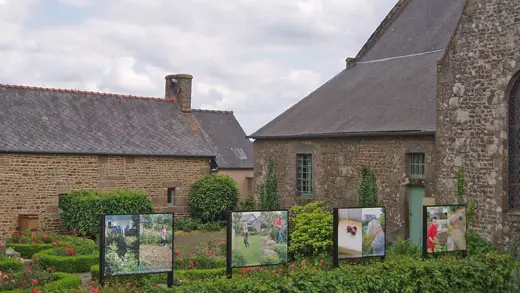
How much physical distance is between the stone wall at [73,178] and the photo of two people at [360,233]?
14114 millimetres

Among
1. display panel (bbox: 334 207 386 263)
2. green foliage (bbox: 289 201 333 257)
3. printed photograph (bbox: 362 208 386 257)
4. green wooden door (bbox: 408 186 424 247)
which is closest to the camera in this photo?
display panel (bbox: 334 207 386 263)

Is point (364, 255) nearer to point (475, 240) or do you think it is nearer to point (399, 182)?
point (475, 240)

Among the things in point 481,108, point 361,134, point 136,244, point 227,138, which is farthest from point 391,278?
point 227,138

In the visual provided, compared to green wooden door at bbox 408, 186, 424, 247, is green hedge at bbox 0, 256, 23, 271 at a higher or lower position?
lower

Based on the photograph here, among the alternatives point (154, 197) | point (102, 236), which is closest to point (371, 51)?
point (154, 197)

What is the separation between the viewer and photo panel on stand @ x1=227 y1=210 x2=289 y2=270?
10.6 metres

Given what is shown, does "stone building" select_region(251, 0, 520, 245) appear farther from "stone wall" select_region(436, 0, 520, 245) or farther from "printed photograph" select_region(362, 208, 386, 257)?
"printed photograph" select_region(362, 208, 386, 257)

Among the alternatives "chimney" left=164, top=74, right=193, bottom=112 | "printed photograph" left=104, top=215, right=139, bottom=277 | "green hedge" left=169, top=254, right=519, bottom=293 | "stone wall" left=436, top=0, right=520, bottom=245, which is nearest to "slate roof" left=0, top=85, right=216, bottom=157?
"chimney" left=164, top=74, right=193, bottom=112

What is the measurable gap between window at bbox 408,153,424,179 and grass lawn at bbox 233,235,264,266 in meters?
8.40

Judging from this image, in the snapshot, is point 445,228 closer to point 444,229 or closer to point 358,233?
point 444,229

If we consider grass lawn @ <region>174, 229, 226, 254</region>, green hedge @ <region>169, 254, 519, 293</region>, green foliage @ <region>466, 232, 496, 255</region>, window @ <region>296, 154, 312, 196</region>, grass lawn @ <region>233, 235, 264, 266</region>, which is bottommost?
grass lawn @ <region>174, 229, 226, 254</region>

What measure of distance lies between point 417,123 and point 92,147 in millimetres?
11979

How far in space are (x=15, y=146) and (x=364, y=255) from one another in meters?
14.6

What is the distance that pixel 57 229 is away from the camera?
2317 centimetres
